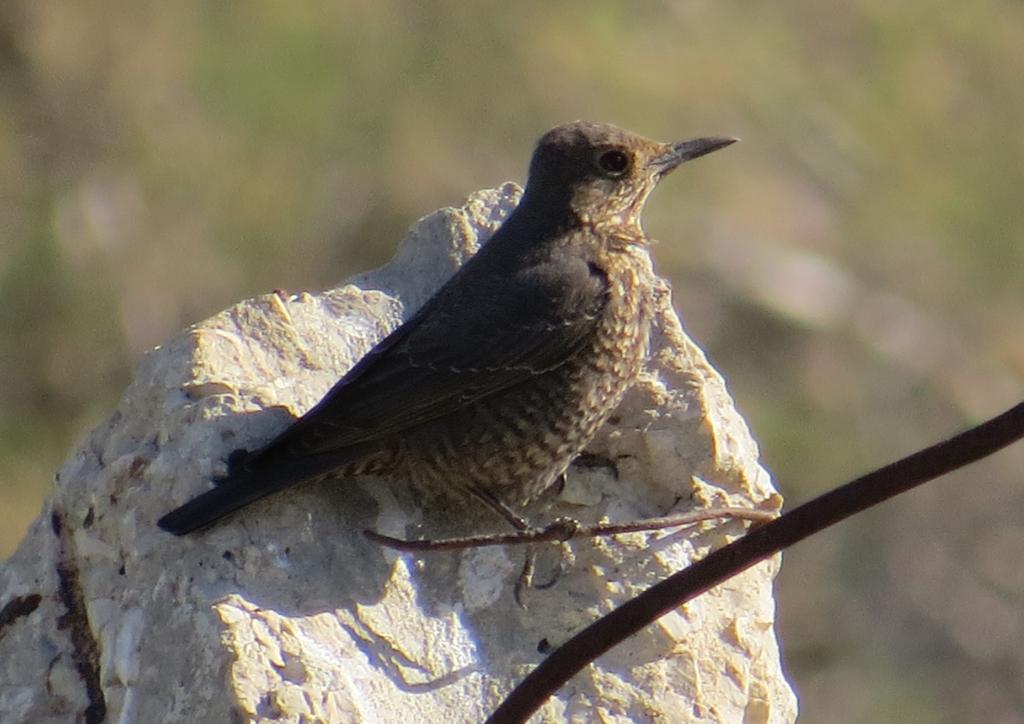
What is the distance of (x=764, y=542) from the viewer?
2393mm

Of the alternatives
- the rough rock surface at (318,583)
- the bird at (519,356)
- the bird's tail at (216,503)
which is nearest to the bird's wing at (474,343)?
the bird at (519,356)

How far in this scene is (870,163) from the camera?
29.4 feet

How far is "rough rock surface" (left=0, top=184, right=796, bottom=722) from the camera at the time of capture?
10.3 feet

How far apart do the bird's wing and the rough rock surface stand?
0.16m

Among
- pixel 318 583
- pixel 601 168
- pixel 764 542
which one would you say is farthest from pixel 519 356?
pixel 764 542

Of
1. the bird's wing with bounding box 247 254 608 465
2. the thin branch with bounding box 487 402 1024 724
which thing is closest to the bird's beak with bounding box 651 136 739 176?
the bird's wing with bounding box 247 254 608 465

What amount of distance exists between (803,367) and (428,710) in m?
5.11

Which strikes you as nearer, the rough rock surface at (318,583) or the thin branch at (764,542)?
the thin branch at (764,542)

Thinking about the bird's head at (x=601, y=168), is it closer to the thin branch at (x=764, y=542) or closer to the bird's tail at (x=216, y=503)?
the bird's tail at (x=216, y=503)

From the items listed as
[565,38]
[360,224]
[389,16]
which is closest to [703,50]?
[565,38]

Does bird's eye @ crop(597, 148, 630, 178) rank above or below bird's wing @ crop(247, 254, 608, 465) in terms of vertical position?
above

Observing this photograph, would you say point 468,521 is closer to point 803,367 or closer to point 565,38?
point 803,367

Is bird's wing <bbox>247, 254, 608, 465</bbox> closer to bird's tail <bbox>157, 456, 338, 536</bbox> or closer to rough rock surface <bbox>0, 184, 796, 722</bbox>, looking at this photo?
rough rock surface <bbox>0, 184, 796, 722</bbox>

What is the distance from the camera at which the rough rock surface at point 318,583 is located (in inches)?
124
